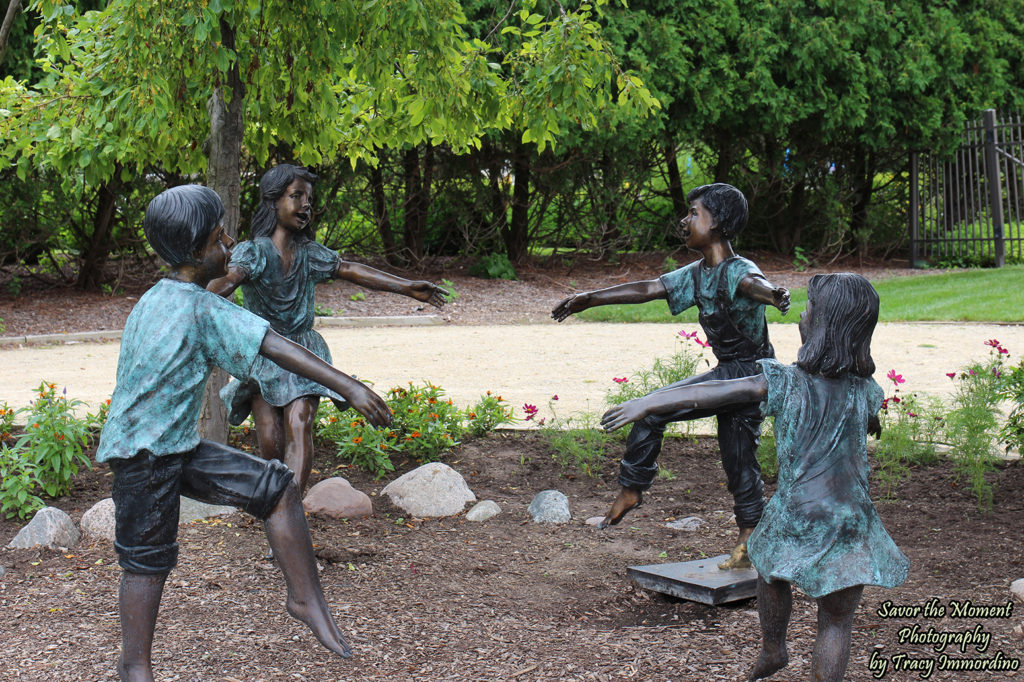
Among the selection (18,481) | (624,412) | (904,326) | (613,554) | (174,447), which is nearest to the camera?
(624,412)

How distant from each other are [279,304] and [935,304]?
10.2 meters

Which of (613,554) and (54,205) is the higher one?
(54,205)

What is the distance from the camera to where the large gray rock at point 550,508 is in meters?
4.82

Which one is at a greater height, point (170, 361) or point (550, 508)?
point (170, 361)

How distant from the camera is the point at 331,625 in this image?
2.96m

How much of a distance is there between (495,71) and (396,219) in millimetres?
10329

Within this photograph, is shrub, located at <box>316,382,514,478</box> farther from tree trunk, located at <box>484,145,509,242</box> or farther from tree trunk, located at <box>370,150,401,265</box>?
tree trunk, located at <box>484,145,509,242</box>

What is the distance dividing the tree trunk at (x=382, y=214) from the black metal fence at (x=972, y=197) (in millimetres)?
8950

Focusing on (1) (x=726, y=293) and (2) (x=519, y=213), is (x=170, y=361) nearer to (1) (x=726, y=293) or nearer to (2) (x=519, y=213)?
(1) (x=726, y=293)

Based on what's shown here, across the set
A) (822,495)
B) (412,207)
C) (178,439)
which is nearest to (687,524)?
(822,495)

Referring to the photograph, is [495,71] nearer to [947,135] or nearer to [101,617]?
[101,617]

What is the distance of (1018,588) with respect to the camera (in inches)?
143

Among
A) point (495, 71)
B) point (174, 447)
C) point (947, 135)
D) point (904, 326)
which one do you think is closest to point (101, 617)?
point (174, 447)

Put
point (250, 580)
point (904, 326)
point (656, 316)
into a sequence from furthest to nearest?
point (656, 316) < point (904, 326) < point (250, 580)
